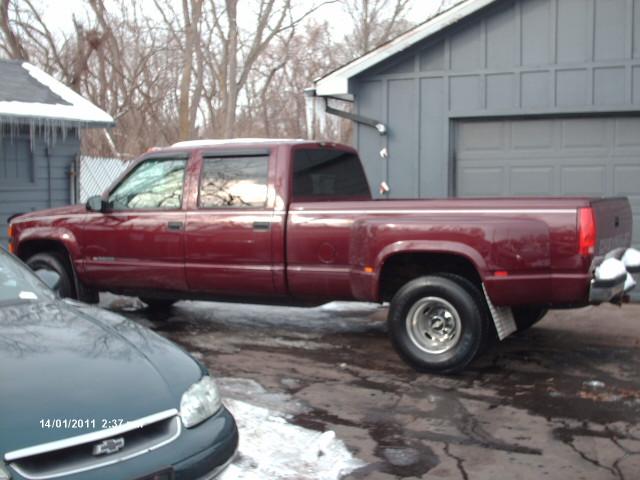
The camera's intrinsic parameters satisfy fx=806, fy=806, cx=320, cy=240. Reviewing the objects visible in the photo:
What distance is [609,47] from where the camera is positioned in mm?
10141

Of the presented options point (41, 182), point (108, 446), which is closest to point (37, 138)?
point (41, 182)

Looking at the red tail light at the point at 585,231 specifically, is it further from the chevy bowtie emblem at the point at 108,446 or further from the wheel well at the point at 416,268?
the chevy bowtie emblem at the point at 108,446

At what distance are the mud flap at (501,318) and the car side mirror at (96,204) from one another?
3869 millimetres

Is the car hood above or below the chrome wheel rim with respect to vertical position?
above

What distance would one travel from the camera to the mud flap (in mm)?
6332

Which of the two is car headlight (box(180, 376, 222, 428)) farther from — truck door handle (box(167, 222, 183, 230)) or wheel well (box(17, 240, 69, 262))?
wheel well (box(17, 240, 69, 262))

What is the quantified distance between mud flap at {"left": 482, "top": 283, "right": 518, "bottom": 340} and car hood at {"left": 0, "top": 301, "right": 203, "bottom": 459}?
10.0ft

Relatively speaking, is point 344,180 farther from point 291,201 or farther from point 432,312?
point 432,312

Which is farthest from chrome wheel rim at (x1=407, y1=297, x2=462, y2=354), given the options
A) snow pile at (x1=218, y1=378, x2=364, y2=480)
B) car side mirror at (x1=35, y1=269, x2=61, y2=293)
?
car side mirror at (x1=35, y1=269, x2=61, y2=293)

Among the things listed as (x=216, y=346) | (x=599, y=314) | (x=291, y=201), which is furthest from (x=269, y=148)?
(x=599, y=314)

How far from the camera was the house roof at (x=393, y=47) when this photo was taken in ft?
34.5

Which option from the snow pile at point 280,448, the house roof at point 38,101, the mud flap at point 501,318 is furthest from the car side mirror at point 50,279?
the house roof at point 38,101

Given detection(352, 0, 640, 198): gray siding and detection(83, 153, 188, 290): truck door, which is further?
detection(352, 0, 640, 198): gray siding

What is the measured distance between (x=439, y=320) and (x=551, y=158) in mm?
4736
